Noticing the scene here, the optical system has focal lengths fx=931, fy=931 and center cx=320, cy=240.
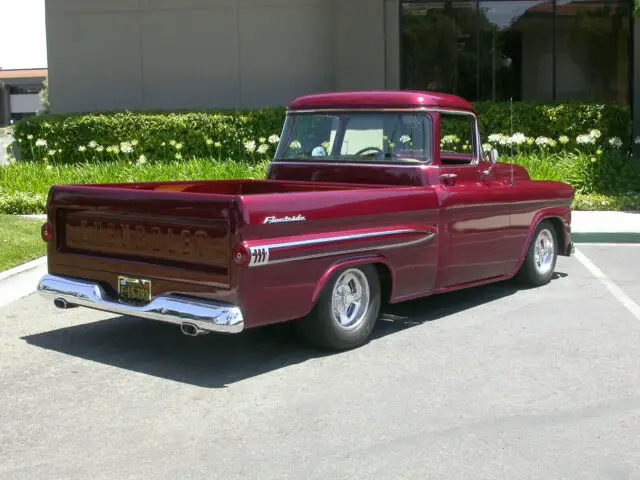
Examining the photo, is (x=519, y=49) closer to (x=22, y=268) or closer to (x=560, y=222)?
(x=560, y=222)

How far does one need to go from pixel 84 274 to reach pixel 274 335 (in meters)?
1.48

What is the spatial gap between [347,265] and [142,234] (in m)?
→ 1.41

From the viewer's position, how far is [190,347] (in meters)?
6.73

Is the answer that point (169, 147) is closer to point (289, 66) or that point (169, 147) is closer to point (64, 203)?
point (289, 66)

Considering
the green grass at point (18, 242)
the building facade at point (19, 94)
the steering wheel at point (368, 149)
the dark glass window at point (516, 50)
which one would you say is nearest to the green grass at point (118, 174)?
the green grass at point (18, 242)

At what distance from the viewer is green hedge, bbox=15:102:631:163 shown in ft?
58.8

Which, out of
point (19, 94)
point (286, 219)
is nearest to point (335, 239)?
point (286, 219)

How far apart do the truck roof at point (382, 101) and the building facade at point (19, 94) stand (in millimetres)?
79264

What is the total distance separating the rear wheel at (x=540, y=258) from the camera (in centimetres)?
899

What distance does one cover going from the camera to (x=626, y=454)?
458 cm

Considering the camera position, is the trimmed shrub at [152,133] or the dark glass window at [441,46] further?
the dark glass window at [441,46]

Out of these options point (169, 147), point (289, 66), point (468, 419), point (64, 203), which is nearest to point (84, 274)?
point (64, 203)

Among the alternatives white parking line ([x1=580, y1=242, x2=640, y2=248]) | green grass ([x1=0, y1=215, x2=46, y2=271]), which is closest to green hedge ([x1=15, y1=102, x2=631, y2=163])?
white parking line ([x1=580, y1=242, x2=640, y2=248])

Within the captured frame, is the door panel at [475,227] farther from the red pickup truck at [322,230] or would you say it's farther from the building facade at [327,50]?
the building facade at [327,50]
